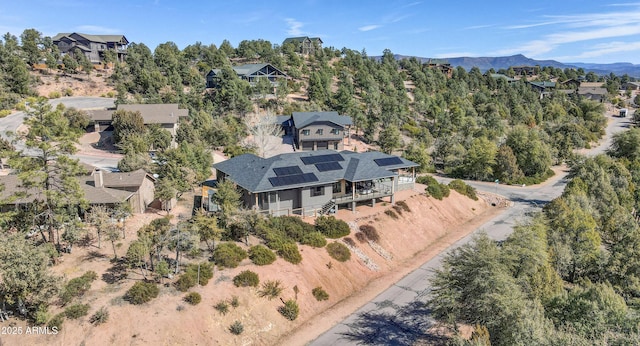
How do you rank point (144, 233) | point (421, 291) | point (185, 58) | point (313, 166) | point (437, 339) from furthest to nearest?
1. point (185, 58)
2. point (313, 166)
3. point (421, 291)
4. point (144, 233)
5. point (437, 339)

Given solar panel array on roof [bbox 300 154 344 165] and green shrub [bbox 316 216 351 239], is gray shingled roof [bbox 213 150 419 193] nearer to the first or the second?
solar panel array on roof [bbox 300 154 344 165]

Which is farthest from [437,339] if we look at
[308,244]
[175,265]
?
[175,265]

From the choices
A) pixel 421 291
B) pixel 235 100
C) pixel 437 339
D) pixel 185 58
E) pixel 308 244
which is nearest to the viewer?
pixel 437 339

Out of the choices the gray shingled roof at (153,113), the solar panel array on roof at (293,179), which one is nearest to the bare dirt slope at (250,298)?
the solar panel array on roof at (293,179)

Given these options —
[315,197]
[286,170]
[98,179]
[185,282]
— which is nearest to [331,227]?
[315,197]

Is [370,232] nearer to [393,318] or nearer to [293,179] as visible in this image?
[293,179]

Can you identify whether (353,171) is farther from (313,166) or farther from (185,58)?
(185,58)
